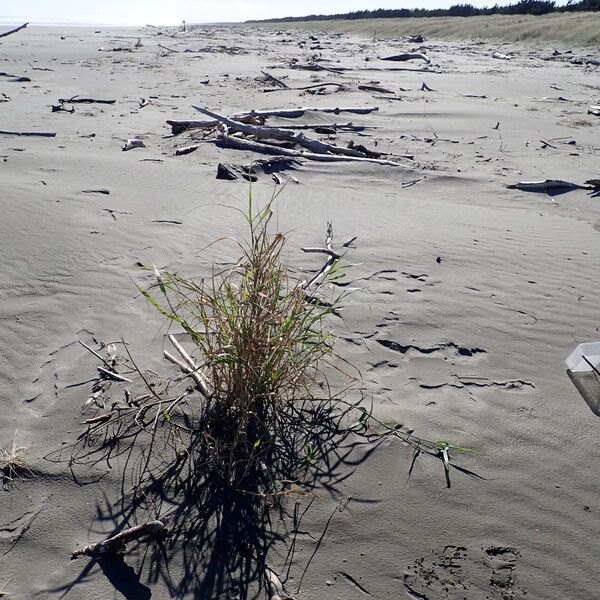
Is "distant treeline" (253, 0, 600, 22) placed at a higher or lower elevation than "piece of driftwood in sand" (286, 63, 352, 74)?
higher

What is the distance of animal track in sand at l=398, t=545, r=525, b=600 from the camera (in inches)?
83.2

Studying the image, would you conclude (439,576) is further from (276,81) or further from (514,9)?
(514,9)

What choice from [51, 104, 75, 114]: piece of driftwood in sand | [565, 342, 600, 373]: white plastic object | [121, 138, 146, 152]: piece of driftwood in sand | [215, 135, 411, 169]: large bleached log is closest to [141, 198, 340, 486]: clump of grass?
[565, 342, 600, 373]: white plastic object

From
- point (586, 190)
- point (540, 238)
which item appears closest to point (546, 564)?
point (540, 238)

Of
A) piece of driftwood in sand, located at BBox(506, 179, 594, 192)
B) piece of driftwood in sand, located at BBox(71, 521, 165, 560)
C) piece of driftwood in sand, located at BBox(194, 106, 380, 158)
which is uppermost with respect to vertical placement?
piece of driftwood in sand, located at BBox(194, 106, 380, 158)

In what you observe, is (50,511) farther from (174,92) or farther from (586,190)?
(174,92)

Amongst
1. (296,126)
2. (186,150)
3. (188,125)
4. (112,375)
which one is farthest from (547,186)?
(112,375)

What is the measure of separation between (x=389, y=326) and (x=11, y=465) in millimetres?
2169

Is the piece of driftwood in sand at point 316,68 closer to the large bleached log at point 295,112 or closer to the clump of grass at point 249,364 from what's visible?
the large bleached log at point 295,112

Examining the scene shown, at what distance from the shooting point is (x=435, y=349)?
3.49 metres

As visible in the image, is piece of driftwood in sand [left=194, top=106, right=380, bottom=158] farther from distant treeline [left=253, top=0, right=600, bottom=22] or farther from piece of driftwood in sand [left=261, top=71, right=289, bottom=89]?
distant treeline [left=253, top=0, right=600, bottom=22]

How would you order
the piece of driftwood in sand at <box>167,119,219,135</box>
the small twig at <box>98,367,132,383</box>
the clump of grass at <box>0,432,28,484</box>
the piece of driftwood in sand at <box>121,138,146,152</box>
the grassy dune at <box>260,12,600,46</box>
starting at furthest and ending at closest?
the grassy dune at <box>260,12,600,46</box> < the piece of driftwood in sand at <box>167,119,219,135</box> < the piece of driftwood in sand at <box>121,138,146,152</box> < the small twig at <box>98,367,132,383</box> < the clump of grass at <box>0,432,28,484</box>

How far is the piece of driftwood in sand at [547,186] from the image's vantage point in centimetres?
638

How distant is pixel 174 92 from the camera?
11.3 m
